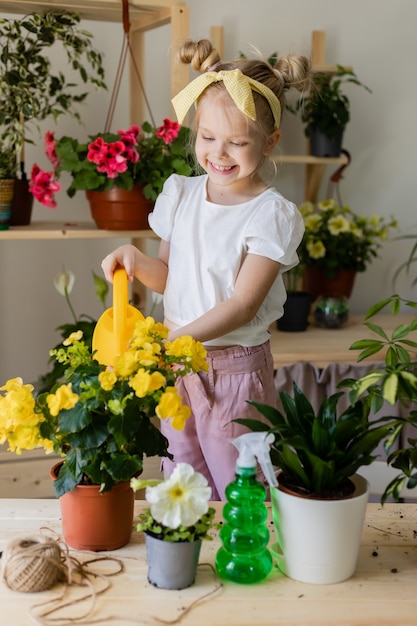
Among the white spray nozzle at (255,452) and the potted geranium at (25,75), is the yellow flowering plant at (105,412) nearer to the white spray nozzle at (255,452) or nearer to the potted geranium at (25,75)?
the white spray nozzle at (255,452)

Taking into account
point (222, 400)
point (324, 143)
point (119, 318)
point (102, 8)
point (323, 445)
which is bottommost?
point (222, 400)

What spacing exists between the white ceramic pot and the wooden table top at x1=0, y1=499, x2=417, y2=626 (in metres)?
0.02

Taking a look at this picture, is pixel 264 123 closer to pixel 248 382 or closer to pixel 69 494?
pixel 248 382

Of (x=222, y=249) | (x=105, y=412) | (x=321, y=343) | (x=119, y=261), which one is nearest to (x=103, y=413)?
(x=105, y=412)

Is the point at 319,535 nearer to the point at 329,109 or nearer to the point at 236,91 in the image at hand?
the point at 236,91

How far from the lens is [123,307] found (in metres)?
1.33

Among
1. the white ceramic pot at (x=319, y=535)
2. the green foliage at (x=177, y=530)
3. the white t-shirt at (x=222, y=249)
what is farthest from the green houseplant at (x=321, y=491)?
the white t-shirt at (x=222, y=249)

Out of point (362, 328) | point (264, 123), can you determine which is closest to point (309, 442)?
point (264, 123)

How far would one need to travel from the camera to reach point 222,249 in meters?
Answer: 1.64

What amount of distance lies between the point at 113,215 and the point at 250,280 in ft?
2.53

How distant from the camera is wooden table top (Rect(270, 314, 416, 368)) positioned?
243cm

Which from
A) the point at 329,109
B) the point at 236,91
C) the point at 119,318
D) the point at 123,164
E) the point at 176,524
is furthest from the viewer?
the point at 329,109

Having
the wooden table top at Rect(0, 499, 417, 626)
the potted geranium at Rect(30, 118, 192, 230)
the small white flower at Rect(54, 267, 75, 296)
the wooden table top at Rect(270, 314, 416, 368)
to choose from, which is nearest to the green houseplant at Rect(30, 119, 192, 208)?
the potted geranium at Rect(30, 118, 192, 230)

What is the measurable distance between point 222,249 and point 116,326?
39 cm
